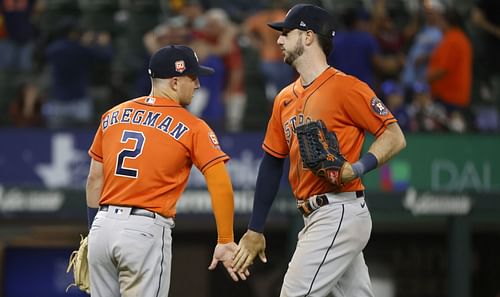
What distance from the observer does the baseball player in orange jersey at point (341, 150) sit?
5.62 meters

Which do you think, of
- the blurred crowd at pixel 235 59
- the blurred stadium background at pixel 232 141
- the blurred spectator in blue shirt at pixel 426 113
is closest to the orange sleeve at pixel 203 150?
the blurred stadium background at pixel 232 141

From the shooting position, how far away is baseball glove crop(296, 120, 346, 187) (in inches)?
215

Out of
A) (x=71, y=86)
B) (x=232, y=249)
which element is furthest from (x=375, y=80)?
(x=232, y=249)

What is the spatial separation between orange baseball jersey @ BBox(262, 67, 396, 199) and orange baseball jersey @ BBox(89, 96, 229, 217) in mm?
389

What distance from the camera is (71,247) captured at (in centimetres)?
1052

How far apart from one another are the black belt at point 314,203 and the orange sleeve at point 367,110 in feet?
1.18

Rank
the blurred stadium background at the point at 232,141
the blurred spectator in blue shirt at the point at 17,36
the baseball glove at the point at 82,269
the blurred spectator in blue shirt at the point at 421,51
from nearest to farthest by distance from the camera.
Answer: the baseball glove at the point at 82,269
the blurred stadium background at the point at 232,141
the blurred spectator in blue shirt at the point at 421,51
the blurred spectator in blue shirt at the point at 17,36

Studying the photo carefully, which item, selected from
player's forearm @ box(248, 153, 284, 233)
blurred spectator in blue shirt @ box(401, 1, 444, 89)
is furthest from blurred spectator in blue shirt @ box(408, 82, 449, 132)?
player's forearm @ box(248, 153, 284, 233)

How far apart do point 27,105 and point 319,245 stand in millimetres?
5997

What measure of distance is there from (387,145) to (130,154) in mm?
1251

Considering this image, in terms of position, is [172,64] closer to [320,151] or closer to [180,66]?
[180,66]

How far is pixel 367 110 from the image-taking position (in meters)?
5.64

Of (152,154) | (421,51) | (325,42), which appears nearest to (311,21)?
(325,42)

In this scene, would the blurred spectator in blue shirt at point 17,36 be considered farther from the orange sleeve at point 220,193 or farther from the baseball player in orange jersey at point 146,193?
the orange sleeve at point 220,193
